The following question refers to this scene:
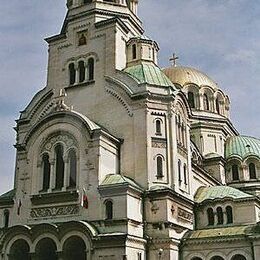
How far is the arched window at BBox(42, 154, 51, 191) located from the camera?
3076cm

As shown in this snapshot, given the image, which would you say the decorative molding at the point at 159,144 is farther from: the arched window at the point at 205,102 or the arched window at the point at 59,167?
the arched window at the point at 205,102

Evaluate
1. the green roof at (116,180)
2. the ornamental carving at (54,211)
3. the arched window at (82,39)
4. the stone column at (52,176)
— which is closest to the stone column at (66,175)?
the stone column at (52,176)

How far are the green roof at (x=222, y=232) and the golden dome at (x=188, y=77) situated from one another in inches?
790

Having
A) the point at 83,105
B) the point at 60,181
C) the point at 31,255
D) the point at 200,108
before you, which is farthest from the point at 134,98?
the point at 200,108

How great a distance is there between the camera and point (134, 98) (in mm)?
31891

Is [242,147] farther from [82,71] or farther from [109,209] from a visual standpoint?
[109,209]

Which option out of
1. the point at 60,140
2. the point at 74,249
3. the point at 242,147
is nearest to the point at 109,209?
the point at 74,249

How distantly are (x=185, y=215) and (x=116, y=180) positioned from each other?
5945mm

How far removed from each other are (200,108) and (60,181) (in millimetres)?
20946

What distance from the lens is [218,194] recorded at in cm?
3400

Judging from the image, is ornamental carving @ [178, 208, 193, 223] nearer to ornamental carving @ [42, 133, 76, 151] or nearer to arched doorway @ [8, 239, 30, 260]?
ornamental carving @ [42, 133, 76, 151]

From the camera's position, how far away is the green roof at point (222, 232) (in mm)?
28934

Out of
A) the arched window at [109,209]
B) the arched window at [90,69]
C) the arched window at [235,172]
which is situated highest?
the arched window at [90,69]

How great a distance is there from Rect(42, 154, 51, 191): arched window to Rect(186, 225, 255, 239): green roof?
31.3 ft
